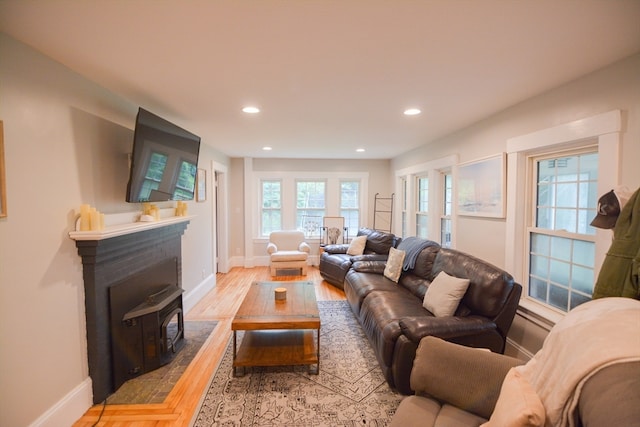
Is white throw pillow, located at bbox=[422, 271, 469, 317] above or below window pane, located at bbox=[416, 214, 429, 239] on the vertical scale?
below

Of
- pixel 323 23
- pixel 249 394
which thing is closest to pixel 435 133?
pixel 323 23

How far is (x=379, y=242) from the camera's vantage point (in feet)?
15.7

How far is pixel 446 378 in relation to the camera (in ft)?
4.60

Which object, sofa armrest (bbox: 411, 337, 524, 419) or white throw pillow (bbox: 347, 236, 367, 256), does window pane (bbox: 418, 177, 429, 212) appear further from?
sofa armrest (bbox: 411, 337, 524, 419)

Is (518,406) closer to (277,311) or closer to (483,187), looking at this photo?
(277,311)

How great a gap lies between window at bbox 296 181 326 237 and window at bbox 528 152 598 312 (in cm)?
418

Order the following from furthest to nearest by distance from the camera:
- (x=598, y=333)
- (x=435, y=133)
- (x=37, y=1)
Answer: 1. (x=435, y=133)
2. (x=37, y=1)
3. (x=598, y=333)

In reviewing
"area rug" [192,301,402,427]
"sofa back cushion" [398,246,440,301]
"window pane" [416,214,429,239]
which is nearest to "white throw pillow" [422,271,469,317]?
"sofa back cushion" [398,246,440,301]

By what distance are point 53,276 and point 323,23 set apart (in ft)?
7.05

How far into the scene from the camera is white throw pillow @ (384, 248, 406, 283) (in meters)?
3.46

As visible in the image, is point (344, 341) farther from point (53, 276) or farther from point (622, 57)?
point (622, 57)

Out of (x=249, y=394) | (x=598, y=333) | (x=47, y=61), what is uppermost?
(x=47, y=61)

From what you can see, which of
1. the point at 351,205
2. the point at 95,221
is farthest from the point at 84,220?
the point at 351,205

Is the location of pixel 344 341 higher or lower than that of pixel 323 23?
lower
